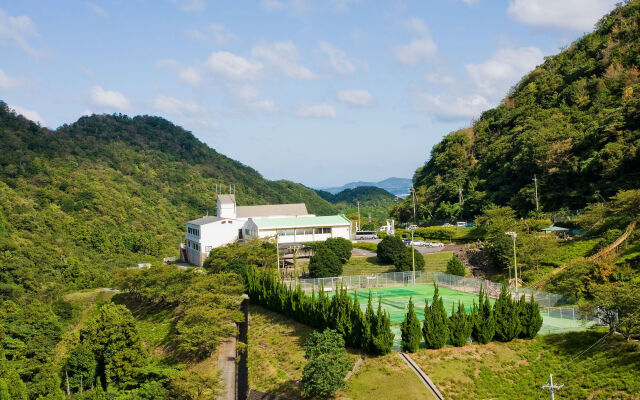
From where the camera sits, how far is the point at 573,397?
19.7 metres

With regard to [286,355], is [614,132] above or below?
above

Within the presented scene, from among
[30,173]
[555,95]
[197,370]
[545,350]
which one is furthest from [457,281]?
[30,173]

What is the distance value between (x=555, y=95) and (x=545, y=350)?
52529 millimetres

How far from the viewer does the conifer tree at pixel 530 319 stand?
81.6 feet

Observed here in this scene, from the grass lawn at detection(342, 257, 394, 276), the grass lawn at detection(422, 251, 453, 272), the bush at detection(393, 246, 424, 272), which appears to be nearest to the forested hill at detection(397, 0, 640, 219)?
the grass lawn at detection(422, 251, 453, 272)

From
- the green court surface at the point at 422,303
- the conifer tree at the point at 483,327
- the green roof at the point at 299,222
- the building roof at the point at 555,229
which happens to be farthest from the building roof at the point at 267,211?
the conifer tree at the point at 483,327

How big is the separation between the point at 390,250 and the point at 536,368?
21062 millimetres

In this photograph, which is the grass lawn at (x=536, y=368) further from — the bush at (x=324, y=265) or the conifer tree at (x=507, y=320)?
the bush at (x=324, y=265)

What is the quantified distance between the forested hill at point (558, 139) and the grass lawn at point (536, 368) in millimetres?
25050

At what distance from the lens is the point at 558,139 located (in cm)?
5553

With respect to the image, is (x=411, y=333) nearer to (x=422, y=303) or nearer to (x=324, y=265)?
(x=422, y=303)

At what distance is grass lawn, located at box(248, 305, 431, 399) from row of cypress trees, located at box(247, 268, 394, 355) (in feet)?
1.90

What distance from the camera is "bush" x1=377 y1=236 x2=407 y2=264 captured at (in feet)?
140

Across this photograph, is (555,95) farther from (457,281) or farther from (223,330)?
(223,330)
